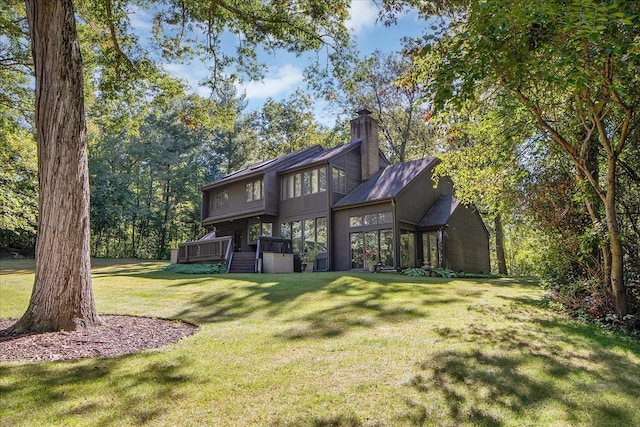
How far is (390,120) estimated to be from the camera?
29.1 metres

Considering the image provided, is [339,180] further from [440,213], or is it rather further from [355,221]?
[440,213]

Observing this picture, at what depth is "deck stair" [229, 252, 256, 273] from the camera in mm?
17703

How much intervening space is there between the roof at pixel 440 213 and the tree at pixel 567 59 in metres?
11.6

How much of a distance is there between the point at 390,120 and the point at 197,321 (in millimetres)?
24622

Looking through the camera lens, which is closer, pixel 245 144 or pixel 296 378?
pixel 296 378

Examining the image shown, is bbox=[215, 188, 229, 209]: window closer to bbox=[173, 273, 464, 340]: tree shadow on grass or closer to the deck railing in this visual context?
the deck railing

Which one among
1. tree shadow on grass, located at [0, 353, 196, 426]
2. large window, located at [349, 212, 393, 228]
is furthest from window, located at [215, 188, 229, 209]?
tree shadow on grass, located at [0, 353, 196, 426]

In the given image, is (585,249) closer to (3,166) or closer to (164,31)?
(164,31)

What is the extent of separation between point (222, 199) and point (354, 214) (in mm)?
9382

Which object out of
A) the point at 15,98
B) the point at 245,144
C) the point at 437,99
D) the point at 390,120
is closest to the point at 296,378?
the point at 437,99

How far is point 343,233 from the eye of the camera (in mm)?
18734

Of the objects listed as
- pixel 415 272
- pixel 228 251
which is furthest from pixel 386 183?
pixel 228 251

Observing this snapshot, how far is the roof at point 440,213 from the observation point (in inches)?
725

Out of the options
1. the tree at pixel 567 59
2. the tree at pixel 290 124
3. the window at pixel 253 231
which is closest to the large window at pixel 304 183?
the window at pixel 253 231
